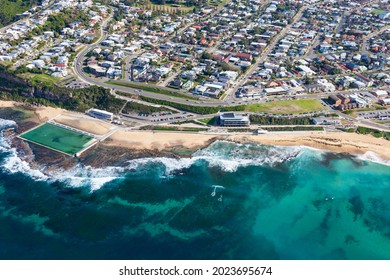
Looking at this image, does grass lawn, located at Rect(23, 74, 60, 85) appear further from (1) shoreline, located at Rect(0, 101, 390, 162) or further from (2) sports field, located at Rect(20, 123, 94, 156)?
(2) sports field, located at Rect(20, 123, 94, 156)

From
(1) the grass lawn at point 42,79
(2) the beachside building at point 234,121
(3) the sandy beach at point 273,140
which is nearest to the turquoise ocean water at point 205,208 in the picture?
(3) the sandy beach at point 273,140

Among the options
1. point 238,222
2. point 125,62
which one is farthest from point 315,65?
point 238,222

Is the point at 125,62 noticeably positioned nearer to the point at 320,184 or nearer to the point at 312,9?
the point at 320,184

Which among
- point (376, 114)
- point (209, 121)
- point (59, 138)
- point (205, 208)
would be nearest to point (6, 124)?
point (59, 138)

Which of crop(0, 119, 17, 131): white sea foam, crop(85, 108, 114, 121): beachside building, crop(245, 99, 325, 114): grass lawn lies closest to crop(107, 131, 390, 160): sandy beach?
crop(85, 108, 114, 121): beachside building

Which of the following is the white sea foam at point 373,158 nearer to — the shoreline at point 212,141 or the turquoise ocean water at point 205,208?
the shoreline at point 212,141

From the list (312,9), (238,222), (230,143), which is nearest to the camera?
(238,222)

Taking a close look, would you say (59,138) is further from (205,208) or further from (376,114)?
(376,114)
